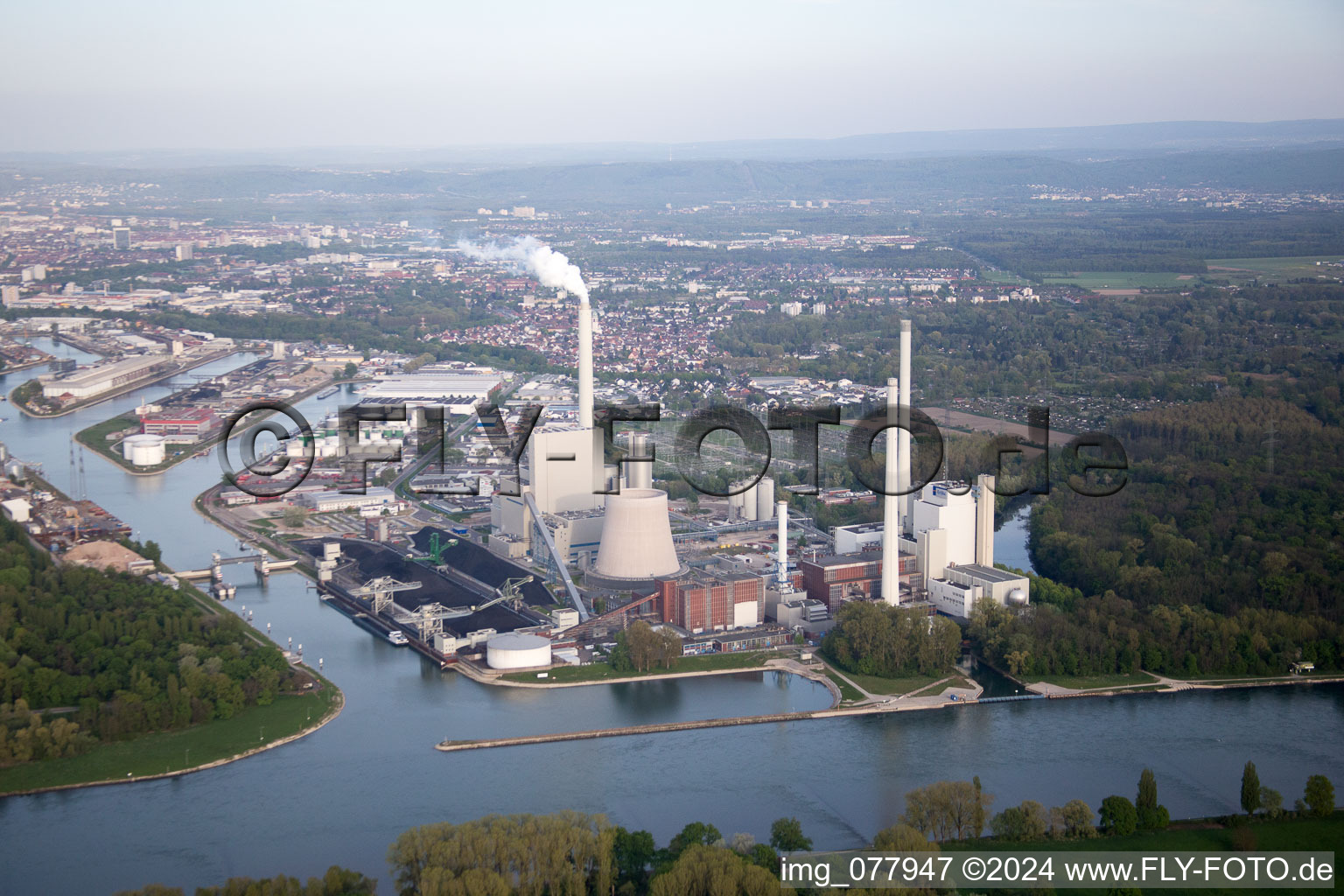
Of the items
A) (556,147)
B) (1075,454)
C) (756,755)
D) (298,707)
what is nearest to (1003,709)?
(756,755)

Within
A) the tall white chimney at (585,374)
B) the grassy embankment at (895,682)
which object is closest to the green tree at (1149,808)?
the grassy embankment at (895,682)

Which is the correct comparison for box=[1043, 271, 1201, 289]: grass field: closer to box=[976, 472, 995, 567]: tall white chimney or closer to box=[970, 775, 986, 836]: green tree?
box=[976, 472, 995, 567]: tall white chimney

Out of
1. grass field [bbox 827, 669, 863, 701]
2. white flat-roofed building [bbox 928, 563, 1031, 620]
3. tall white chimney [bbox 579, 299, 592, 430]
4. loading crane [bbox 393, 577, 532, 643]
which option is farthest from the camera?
tall white chimney [bbox 579, 299, 592, 430]

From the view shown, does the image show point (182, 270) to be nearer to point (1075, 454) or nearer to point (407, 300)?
point (407, 300)

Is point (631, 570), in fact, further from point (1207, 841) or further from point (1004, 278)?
point (1004, 278)

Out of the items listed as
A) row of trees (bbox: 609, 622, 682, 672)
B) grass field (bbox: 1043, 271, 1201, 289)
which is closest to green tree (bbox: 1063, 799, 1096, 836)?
row of trees (bbox: 609, 622, 682, 672)

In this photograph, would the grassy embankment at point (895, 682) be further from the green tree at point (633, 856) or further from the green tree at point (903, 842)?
the green tree at point (633, 856)
